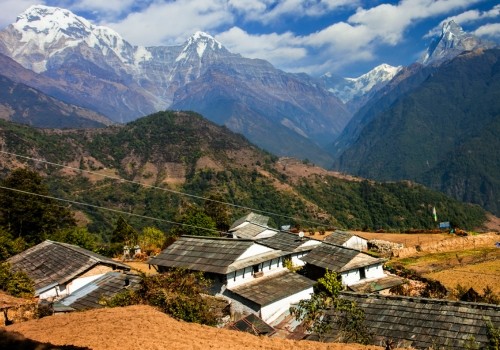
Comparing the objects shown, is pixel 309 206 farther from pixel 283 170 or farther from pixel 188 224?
pixel 188 224

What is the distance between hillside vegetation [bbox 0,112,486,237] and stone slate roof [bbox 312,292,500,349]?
87211mm

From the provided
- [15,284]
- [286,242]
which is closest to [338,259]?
[286,242]

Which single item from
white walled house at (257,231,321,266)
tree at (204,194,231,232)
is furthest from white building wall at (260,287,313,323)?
tree at (204,194,231,232)

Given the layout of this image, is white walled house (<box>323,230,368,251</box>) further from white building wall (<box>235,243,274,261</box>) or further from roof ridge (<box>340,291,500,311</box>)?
roof ridge (<box>340,291,500,311</box>)

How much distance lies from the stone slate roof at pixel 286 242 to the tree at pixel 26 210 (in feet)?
89.5

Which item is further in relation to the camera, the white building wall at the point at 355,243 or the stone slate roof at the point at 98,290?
the white building wall at the point at 355,243

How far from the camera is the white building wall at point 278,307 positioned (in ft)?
Result: 83.1

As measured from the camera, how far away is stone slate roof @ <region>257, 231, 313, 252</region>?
39.5 meters

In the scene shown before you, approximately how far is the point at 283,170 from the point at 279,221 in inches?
1785

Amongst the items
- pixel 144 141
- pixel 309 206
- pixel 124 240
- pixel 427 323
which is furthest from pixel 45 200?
pixel 144 141

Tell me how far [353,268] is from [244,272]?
29.1ft

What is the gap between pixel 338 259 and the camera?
3312 centimetres

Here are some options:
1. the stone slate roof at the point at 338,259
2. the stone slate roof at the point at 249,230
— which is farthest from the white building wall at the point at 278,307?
the stone slate roof at the point at 249,230

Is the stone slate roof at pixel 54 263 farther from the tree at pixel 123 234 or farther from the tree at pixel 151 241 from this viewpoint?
the tree at pixel 123 234
